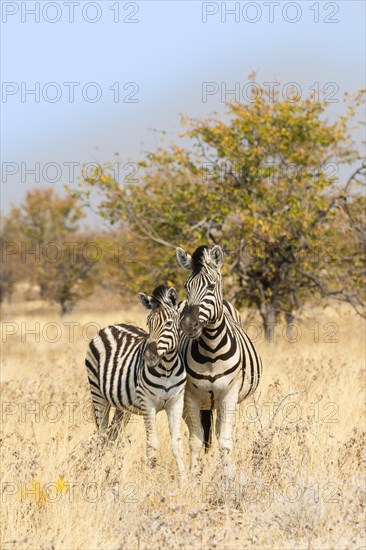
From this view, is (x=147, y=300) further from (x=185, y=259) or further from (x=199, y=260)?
(x=199, y=260)

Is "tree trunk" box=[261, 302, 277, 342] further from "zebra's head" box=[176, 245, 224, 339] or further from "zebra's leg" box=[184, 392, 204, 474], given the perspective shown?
"zebra's head" box=[176, 245, 224, 339]

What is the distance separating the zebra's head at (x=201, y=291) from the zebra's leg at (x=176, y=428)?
69 centimetres

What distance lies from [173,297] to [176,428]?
113 centimetres

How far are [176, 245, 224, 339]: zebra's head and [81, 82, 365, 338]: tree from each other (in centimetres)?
845

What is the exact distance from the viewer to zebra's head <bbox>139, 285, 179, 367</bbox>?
6.60 metres

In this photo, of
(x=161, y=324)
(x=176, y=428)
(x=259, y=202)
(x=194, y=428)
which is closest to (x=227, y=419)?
(x=194, y=428)

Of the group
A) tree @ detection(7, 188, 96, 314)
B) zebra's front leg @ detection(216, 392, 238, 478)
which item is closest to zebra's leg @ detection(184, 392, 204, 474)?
zebra's front leg @ detection(216, 392, 238, 478)

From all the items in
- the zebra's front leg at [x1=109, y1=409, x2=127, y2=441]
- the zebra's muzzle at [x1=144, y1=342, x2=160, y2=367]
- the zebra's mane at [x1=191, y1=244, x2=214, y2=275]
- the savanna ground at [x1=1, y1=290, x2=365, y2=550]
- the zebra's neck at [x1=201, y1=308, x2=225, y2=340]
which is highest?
the zebra's mane at [x1=191, y1=244, x2=214, y2=275]

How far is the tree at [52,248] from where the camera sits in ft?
122

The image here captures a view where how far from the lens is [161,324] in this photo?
6.72 metres

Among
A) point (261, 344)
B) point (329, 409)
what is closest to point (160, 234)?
point (261, 344)

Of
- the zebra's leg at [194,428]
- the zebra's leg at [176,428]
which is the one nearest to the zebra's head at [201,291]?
the zebra's leg at [176,428]

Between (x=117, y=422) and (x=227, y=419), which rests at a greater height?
(x=227, y=419)

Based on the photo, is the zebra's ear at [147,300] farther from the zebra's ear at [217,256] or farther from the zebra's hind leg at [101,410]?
the zebra's hind leg at [101,410]
